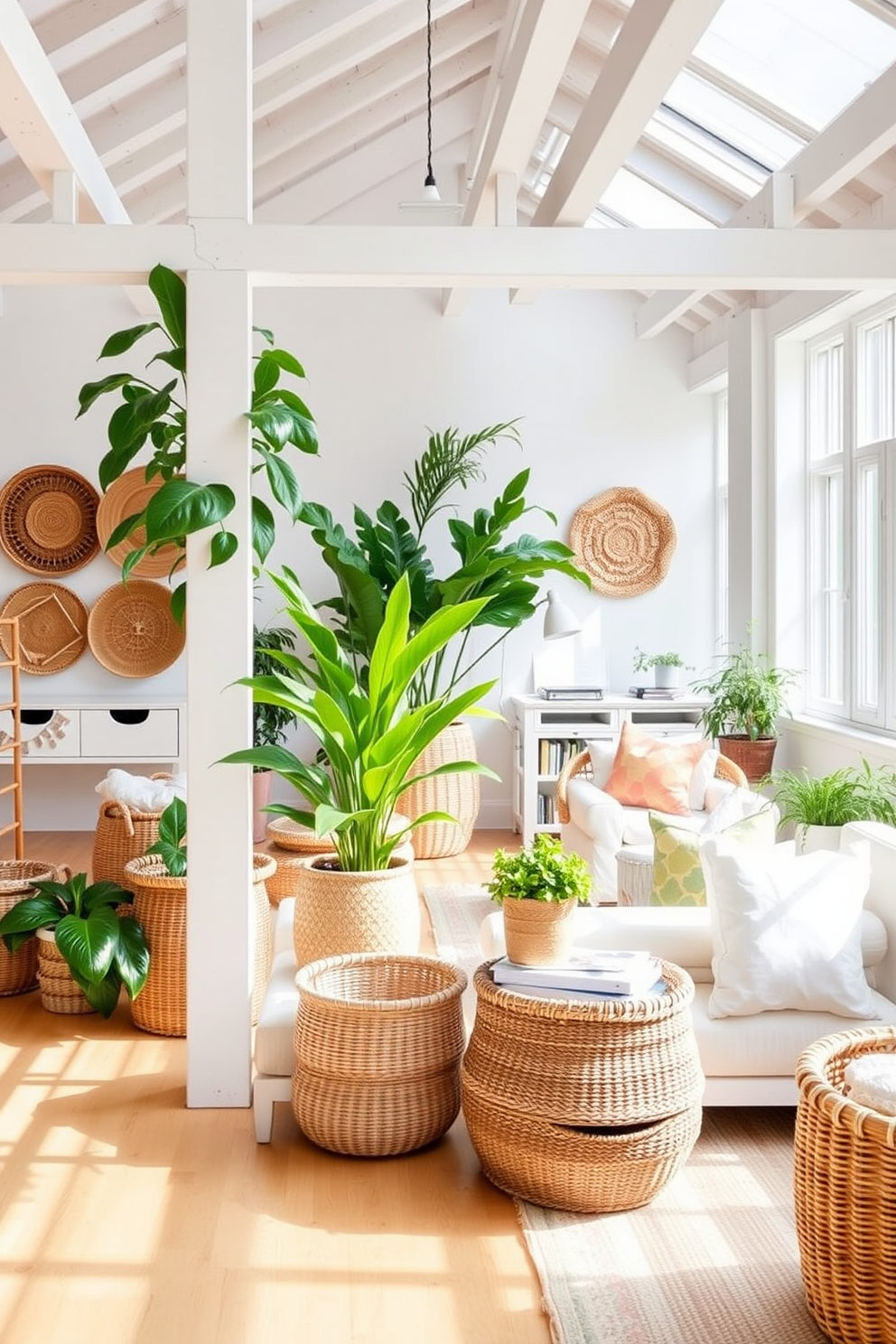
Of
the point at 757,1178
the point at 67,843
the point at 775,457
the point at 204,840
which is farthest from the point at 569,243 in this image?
the point at 67,843

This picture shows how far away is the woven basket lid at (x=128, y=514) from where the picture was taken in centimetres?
687

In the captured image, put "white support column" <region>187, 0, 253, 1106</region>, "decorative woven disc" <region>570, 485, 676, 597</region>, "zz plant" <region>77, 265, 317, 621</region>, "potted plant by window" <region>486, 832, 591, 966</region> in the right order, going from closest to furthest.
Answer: "potted plant by window" <region>486, 832, 591, 966</region>, "zz plant" <region>77, 265, 317, 621</region>, "white support column" <region>187, 0, 253, 1106</region>, "decorative woven disc" <region>570, 485, 676, 597</region>

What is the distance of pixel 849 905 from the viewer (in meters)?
2.99

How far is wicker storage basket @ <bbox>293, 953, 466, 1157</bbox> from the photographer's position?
2.81m

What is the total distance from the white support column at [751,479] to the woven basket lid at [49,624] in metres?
3.51

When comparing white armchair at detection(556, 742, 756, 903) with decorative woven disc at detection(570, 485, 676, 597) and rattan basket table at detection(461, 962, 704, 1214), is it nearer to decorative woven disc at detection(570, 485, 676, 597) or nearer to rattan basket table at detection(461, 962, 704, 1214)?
decorative woven disc at detection(570, 485, 676, 597)

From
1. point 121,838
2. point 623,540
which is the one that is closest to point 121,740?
point 121,838

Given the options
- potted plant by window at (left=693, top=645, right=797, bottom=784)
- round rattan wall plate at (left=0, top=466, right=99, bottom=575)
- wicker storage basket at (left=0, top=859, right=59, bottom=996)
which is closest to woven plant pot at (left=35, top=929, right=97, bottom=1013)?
wicker storage basket at (left=0, top=859, right=59, bottom=996)

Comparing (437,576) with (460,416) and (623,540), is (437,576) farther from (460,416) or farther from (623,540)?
(623,540)

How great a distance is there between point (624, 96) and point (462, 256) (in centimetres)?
58

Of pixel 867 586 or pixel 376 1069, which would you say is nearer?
pixel 376 1069

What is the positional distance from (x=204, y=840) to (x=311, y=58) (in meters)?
3.53

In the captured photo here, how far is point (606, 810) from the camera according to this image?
16.3ft

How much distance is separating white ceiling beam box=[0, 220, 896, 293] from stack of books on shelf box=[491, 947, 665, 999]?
5.89 ft
